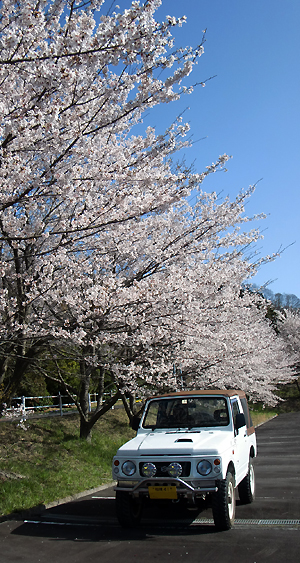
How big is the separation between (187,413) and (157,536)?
188 centimetres

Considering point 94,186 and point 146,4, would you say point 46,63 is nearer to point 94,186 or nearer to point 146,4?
point 146,4

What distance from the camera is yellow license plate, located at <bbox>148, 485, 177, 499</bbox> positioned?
5318mm

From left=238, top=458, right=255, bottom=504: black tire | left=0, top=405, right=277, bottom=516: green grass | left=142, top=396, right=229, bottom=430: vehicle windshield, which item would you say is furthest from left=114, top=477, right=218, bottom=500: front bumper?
left=0, top=405, right=277, bottom=516: green grass

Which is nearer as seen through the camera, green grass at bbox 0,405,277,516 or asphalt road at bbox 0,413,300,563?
asphalt road at bbox 0,413,300,563

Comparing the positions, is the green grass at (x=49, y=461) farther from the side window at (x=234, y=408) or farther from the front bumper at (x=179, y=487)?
the side window at (x=234, y=408)

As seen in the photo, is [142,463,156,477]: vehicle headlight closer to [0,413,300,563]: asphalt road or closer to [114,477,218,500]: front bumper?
[114,477,218,500]: front bumper

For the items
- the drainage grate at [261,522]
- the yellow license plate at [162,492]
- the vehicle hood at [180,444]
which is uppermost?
the vehicle hood at [180,444]

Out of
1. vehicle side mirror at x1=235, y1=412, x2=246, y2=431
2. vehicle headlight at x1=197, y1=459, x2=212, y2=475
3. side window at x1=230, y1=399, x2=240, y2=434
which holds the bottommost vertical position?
vehicle headlight at x1=197, y1=459, x2=212, y2=475

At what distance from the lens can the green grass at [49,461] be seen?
7941mm

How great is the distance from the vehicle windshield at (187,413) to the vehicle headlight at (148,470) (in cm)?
123

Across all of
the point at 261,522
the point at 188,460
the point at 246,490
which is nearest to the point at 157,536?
the point at 188,460

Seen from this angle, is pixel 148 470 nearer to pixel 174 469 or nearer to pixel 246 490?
pixel 174 469

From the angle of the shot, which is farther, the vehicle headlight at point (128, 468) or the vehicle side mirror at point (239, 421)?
the vehicle side mirror at point (239, 421)

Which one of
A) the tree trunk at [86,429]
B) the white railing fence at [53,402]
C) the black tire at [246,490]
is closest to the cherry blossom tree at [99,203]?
the tree trunk at [86,429]
